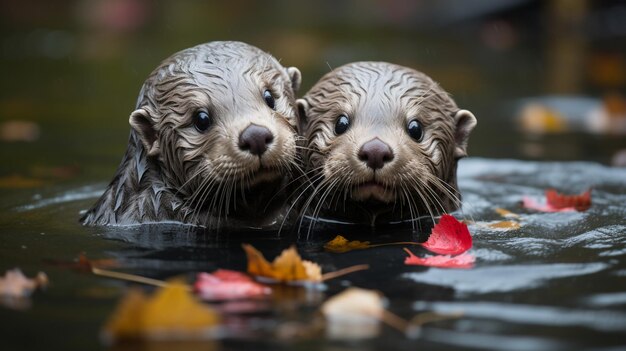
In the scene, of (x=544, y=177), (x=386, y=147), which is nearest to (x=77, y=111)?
(x=544, y=177)

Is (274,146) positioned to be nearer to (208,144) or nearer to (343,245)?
(208,144)

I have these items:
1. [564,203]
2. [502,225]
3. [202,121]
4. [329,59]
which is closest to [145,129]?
[202,121]

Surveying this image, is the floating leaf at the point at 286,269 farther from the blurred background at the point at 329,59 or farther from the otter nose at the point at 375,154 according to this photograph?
the blurred background at the point at 329,59

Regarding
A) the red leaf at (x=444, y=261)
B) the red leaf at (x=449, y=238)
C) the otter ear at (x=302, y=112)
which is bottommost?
the red leaf at (x=444, y=261)

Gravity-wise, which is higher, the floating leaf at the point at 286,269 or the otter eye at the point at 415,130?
the otter eye at the point at 415,130

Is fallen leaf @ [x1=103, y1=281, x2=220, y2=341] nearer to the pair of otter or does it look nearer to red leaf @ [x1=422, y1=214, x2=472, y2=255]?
the pair of otter

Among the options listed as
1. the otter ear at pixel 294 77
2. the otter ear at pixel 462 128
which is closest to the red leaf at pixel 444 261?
the otter ear at pixel 462 128
